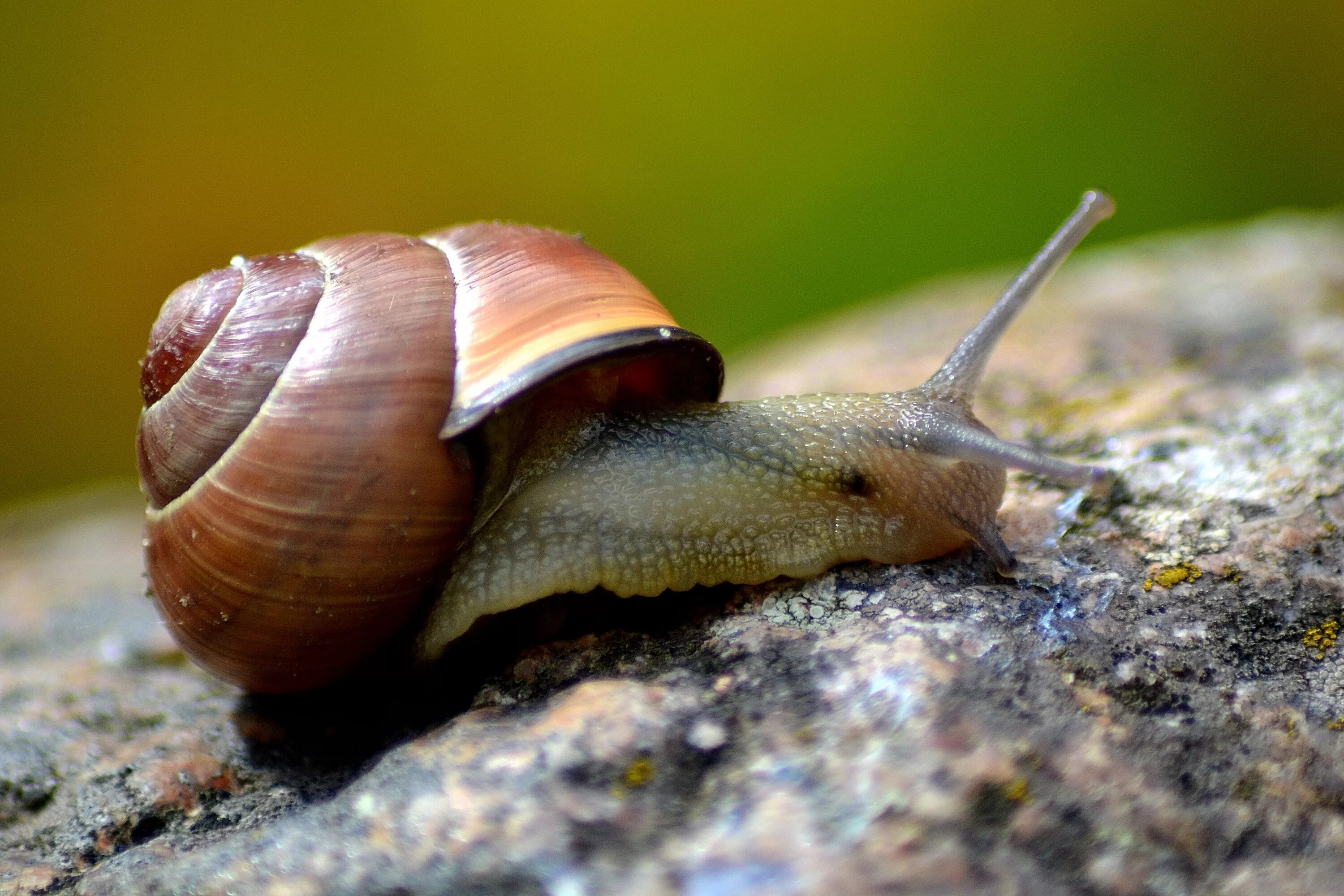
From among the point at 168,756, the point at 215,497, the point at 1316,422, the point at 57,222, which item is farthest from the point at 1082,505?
the point at 57,222

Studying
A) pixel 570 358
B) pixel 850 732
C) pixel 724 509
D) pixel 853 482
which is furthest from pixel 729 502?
pixel 850 732

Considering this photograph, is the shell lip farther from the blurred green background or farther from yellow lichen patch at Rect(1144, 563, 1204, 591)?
the blurred green background

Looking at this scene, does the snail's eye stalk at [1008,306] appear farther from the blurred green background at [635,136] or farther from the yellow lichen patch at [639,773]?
the blurred green background at [635,136]

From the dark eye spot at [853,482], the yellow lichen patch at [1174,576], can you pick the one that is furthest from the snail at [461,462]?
the yellow lichen patch at [1174,576]

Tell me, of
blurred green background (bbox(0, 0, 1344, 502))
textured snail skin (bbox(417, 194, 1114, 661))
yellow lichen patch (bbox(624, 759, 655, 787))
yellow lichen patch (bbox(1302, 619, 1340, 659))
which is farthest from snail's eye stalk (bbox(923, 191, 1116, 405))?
blurred green background (bbox(0, 0, 1344, 502))

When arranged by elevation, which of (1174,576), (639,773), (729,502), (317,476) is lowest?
(639,773)

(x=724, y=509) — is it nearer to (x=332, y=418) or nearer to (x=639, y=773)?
(x=639, y=773)
